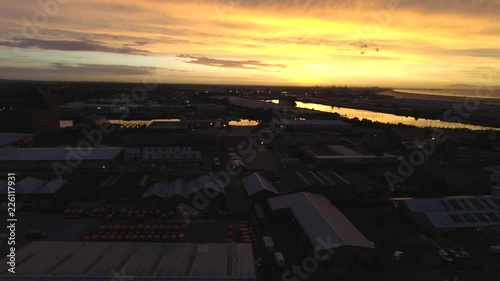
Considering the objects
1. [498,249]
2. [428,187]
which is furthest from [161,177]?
[498,249]

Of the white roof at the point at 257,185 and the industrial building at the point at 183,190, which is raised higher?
the white roof at the point at 257,185

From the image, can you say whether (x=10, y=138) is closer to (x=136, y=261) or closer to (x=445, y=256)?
(x=136, y=261)

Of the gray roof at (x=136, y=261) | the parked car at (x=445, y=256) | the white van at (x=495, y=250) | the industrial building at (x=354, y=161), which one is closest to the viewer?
the gray roof at (x=136, y=261)

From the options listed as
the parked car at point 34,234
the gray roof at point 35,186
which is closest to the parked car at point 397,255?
the parked car at point 34,234

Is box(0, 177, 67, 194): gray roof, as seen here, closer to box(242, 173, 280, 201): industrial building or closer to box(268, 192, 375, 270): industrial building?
box(242, 173, 280, 201): industrial building

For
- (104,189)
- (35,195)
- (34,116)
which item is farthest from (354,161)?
(34,116)

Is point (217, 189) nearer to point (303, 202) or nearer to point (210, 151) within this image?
point (303, 202)

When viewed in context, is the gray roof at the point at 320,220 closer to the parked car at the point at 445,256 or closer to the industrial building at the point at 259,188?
the industrial building at the point at 259,188
